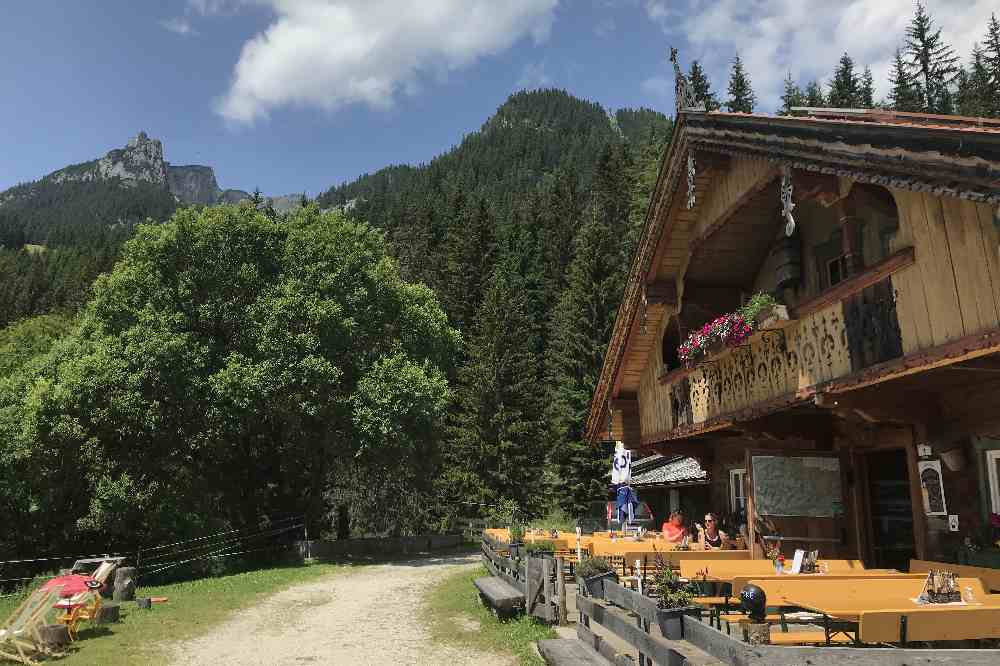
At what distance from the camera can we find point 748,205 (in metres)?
11.1

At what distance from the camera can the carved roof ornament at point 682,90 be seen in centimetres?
1140

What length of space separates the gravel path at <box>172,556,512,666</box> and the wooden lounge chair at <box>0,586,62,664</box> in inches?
72.4

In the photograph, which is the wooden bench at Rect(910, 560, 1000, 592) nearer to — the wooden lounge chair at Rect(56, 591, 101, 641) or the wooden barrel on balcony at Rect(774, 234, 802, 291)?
the wooden barrel on balcony at Rect(774, 234, 802, 291)

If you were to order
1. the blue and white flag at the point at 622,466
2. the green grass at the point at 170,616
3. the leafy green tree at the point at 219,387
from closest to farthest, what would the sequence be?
1. the green grass at the point at 170,616
2. the blue and white flag at the point at 622,466
3. the leafy green tree at the point at 219,387

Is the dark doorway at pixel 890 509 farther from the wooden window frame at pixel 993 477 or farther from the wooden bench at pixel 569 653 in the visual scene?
the wooden bench at pixel 569 653

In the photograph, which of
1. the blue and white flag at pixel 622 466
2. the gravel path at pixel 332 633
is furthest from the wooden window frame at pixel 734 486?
the gravel path at pixel 332 633

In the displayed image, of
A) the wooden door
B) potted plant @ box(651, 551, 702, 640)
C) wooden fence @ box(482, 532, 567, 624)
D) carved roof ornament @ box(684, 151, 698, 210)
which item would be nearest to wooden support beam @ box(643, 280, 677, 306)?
carved roof ornament @ box(684, 151, 698, 210)

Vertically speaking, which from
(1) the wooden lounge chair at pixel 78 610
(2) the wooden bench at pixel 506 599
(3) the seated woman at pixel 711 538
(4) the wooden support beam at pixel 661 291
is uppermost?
(4) the wooden support beam at pixel 661 291

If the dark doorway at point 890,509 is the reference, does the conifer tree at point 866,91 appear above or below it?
above

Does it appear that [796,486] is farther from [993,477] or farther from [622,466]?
A: [622,466]

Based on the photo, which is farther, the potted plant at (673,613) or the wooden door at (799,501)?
the wooden door at (799,501)

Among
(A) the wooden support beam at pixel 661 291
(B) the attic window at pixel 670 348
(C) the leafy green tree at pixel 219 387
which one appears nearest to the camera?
(A) the wooden support beam at pixel 661 291

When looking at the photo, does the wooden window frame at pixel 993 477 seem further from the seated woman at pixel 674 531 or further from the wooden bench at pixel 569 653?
the seated woman at pixel 674 531

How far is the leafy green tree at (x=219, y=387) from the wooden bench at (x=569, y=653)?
628 inches
